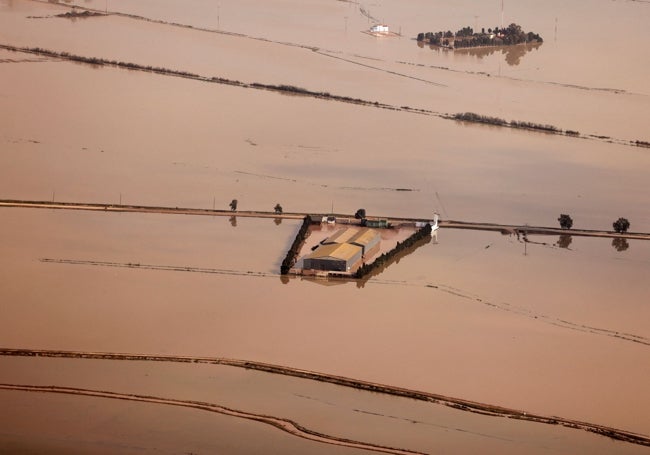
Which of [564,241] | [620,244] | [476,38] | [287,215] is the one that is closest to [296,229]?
[287,215]

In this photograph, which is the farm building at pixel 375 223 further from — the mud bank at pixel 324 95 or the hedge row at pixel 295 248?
the mud bank at pixel 324 95

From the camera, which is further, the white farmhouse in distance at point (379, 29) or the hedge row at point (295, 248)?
the white farmhouse in distance at point (379, 29)

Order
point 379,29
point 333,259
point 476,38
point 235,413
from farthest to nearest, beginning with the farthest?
point 379,29 < point 476,38 < point 333,259 < point 235,413

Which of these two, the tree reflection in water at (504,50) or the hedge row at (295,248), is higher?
the tree reflection in water at (504,50)

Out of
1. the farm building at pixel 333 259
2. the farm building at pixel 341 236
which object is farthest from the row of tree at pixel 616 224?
the farm building at pixel 333 259

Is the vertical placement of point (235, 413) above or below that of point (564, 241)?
below

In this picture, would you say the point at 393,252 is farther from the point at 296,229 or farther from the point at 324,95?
the point at 324,95

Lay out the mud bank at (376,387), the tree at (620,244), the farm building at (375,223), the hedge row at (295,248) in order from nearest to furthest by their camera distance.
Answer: the mud bank at (376,387) < the hedge row at (295,248) < the tree at (620,244) < the farm building at (375,223)
